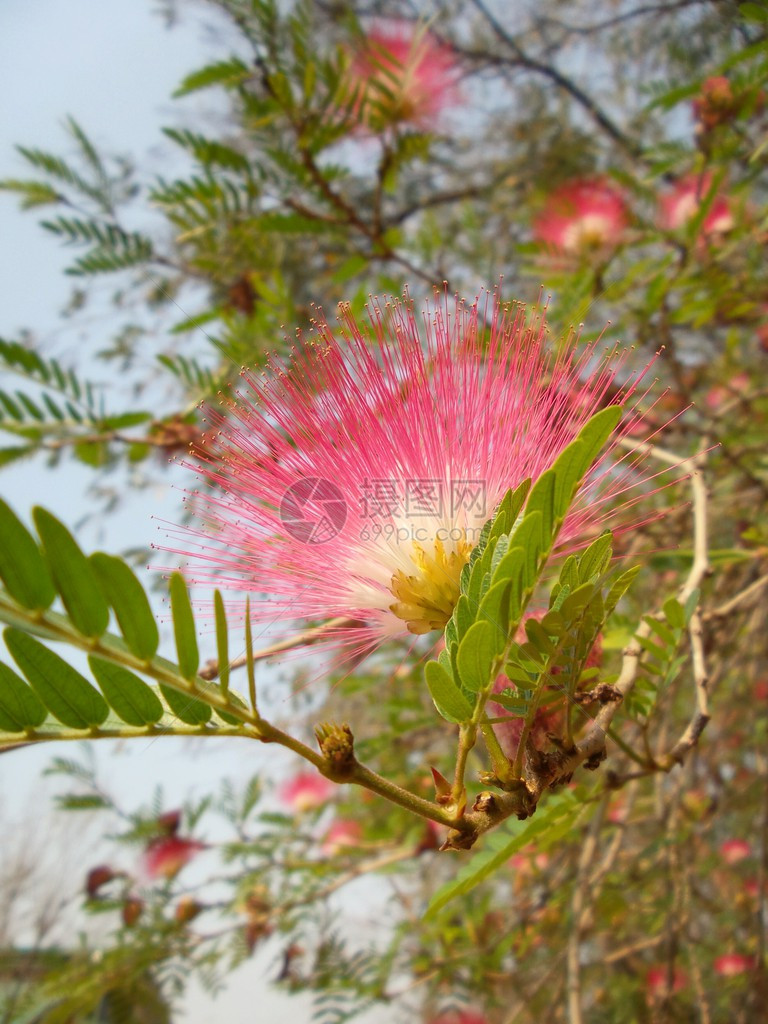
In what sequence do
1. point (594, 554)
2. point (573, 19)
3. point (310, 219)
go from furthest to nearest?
1. point (573, 19)
2. point (310, 219)
3. point (594, 554)

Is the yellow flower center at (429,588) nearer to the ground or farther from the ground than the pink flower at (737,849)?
farther from the ground

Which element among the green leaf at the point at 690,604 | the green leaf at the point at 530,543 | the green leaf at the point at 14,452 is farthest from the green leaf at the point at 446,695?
the green leaf at the point at 14,452

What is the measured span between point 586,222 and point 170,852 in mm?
3272

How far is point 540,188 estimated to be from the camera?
4.39 m

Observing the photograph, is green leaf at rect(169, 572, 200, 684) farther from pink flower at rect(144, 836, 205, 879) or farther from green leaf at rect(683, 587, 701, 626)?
pink flower at rect(144, 836, 205, 879)

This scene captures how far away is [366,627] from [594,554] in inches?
16.1

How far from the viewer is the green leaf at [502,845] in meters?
0.87

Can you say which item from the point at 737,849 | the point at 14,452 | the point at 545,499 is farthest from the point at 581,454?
the point at 737,849

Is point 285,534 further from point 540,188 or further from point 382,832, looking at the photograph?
point 540,188

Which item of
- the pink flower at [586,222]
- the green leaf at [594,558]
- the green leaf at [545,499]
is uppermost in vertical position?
the pink flower at [586,222]

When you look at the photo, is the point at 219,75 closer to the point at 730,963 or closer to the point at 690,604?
the point at 690,604

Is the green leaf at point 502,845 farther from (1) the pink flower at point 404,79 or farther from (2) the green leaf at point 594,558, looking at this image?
(1) the pink flower at point 404,79

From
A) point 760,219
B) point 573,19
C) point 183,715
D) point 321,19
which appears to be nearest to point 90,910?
point 183,715

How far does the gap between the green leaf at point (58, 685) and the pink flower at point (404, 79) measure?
2029mm
